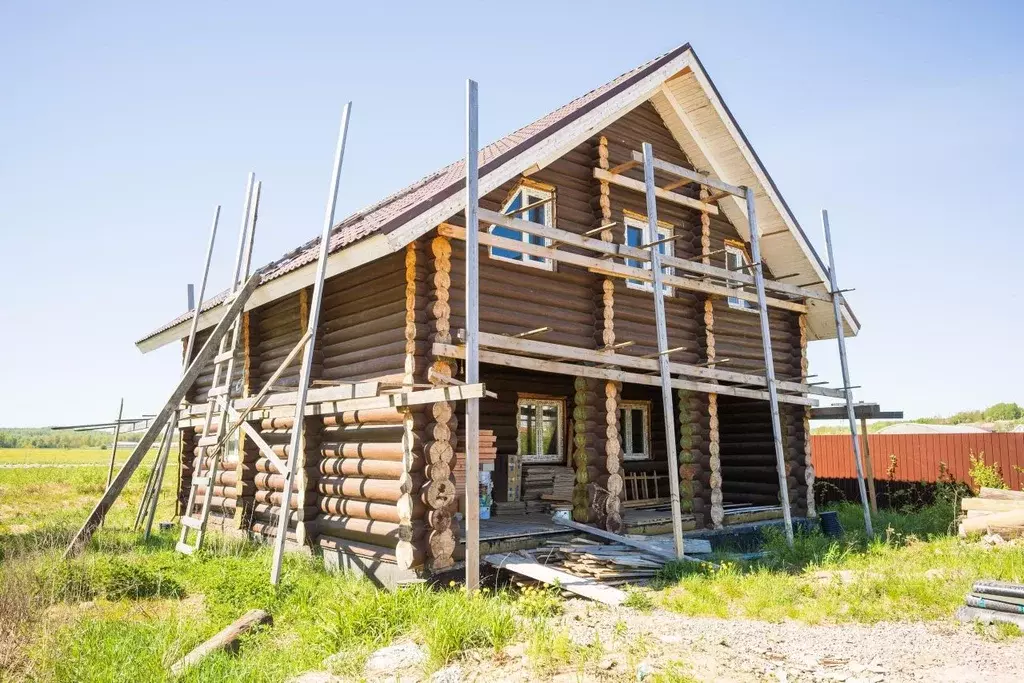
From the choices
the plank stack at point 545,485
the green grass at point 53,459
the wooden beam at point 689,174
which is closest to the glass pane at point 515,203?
the wooden beam at point 689,174

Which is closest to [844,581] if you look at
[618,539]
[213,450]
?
[618,539]

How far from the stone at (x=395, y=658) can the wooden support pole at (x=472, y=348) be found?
1.31 m

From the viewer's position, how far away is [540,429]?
14.6 metres

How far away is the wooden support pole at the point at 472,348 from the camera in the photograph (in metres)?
7.91

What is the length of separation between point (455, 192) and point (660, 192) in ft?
16.4

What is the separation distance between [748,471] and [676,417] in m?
2.01

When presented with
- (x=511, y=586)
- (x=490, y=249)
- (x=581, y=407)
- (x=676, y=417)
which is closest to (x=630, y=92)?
(x=490, y=249)

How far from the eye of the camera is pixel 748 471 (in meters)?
15.5

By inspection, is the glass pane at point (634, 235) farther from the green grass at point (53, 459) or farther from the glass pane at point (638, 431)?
the green grass at point (53, 459)

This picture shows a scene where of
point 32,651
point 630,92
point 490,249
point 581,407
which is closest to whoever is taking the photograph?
point 32,651

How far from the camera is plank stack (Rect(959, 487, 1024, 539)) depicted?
12203mm

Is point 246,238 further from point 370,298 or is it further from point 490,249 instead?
point 490,249

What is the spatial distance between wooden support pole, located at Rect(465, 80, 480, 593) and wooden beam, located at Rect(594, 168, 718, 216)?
4098 mm

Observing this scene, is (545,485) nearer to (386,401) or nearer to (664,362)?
(664,362)
